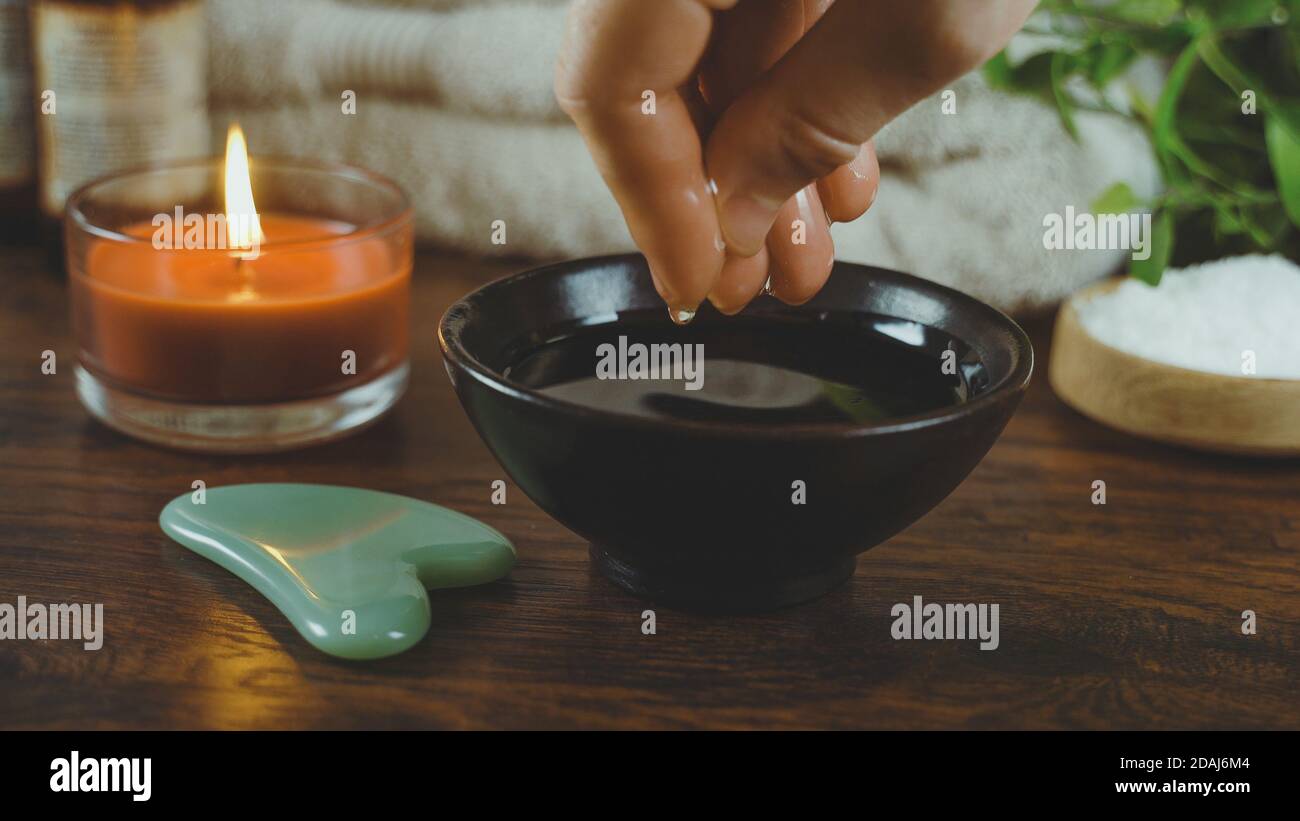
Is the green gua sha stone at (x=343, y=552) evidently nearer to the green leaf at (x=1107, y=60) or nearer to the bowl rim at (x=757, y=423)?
the bowl rim at (x=757, y=423)

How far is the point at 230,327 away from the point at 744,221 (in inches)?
12.9

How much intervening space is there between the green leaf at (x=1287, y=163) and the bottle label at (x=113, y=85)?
0.70m

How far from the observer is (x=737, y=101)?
46 cm

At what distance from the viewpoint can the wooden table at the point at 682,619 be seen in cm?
48

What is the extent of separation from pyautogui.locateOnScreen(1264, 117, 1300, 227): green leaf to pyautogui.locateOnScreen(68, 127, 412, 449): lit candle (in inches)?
20.4

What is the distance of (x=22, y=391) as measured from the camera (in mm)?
760

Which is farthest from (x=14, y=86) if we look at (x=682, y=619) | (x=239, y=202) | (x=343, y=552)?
(x=682, y=619)

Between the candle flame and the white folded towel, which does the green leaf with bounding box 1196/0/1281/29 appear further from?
the candle flame

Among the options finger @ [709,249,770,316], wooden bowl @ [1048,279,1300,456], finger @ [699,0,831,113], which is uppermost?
finger @ [699,0,831,113]

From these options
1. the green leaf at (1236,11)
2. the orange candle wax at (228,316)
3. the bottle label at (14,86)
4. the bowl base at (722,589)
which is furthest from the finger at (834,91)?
the bottle label at (14,86)

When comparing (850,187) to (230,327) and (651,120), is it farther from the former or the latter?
(230,327)

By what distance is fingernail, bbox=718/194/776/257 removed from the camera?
463 mm

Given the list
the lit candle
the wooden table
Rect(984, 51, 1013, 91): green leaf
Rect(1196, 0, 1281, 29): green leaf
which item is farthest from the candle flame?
Rect(1196, 0, 1281, 29): green leaf

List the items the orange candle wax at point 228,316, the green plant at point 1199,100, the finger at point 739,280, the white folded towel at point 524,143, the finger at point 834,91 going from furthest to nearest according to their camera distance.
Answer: the white folded towel at point 524,143
the green plant at point 1199,100
the orange candle wax at point 228,316
the finger at point 739,280
the finger at point 834,91
